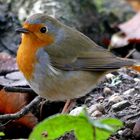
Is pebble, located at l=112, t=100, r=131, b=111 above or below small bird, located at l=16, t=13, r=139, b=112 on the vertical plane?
below

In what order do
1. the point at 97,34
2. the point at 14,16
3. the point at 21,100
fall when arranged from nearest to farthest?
1. the point at 21,100
2. the point at 14,16
3. the point at 97,34

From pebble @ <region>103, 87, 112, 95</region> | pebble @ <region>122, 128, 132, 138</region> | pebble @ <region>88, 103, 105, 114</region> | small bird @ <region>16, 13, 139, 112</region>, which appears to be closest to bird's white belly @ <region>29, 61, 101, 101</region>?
small bird @ <region>16, 13, 139, 112</region>

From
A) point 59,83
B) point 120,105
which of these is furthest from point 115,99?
point 59,83

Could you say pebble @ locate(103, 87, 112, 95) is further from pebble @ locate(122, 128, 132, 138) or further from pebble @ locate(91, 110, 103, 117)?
pebble @ locate(122, 128, 132, 138)

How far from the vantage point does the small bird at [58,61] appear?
4305 mm

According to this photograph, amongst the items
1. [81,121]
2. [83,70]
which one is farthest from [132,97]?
[81,121]

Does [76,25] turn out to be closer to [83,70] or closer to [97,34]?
[97,34]

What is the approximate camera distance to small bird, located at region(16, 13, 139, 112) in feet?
14.1

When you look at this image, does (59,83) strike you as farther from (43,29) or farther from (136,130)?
(136,130)

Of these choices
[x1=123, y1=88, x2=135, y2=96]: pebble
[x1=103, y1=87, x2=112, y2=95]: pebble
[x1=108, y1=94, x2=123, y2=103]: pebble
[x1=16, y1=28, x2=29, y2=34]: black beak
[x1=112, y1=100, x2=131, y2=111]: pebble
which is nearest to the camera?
[x1=16, y1=28, x2=29, y2=34]: black beak

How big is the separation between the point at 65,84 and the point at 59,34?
0.45m

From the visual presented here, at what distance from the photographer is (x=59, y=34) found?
14.9 feet

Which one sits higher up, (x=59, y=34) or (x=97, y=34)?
(x=59, y=34)

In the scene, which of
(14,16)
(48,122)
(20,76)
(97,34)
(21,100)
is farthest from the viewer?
(97,34)
